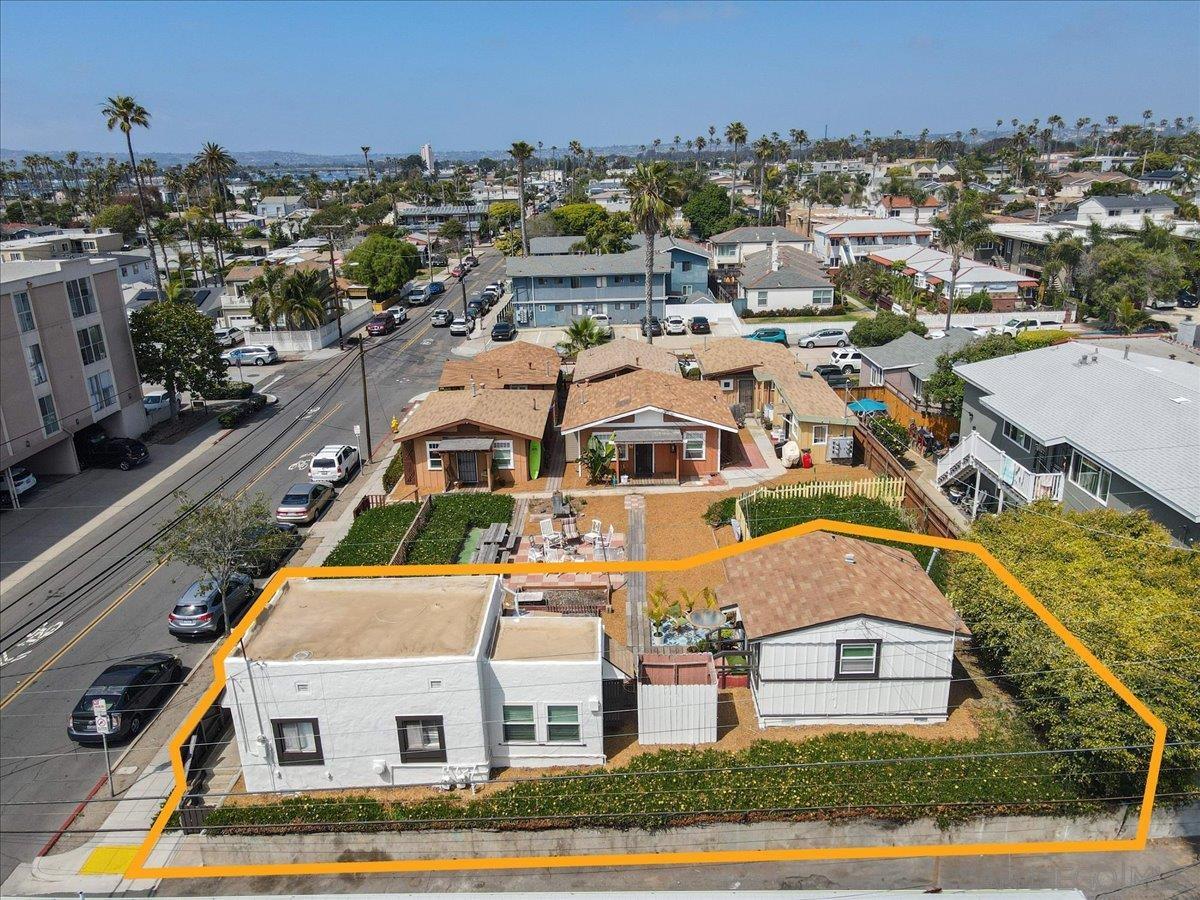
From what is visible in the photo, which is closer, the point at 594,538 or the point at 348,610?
the point at 348,610

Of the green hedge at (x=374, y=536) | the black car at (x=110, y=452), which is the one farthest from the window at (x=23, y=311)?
the green hedge at (x=374, y=536)

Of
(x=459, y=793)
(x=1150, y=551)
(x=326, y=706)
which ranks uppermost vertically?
(x=1150, y=551)

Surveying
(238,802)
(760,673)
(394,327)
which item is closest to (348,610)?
(238,802)

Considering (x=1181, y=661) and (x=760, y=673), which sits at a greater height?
(x=1181, y=661)

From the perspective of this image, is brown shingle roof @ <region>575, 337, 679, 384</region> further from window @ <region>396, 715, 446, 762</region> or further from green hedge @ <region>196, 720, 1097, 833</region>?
window @ <region>396, 715, 446, 762</region>

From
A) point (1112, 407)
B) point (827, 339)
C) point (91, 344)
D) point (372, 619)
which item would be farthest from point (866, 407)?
point (91, 344)

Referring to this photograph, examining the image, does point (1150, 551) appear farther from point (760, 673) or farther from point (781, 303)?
point (781, 303)

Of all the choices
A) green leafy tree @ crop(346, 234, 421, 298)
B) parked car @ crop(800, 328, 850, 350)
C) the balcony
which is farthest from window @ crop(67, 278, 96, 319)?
parked car @ crop(800, 328, 850, 350)

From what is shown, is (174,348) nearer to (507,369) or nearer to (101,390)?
(101,390)

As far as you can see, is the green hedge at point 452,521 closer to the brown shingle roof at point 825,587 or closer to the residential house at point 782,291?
the brown shingle roof at point 825,587
